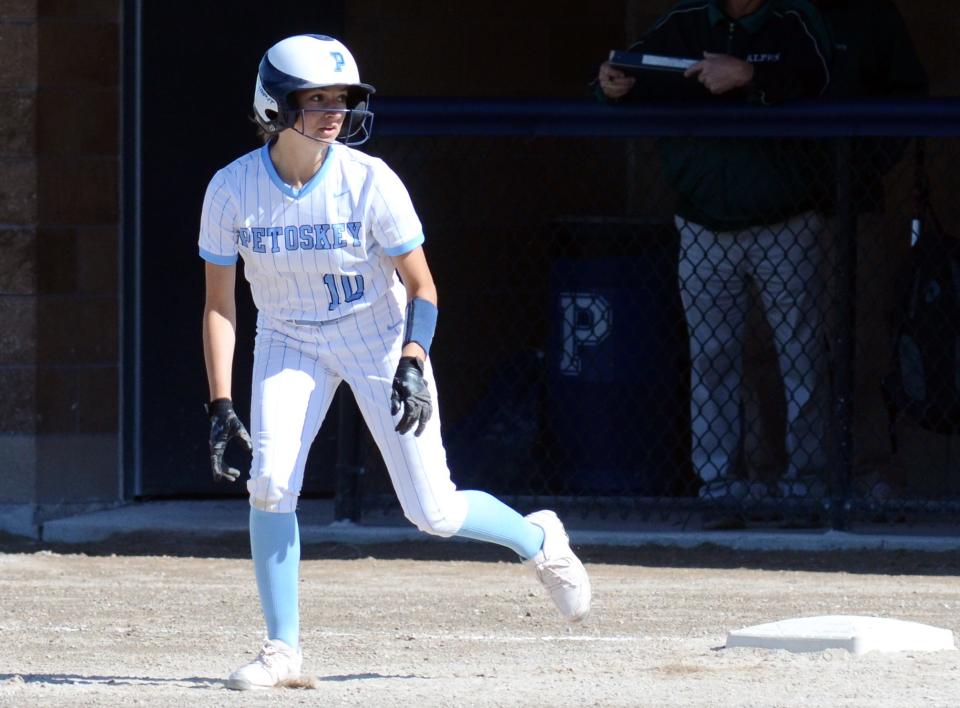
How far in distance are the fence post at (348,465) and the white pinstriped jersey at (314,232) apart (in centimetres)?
238

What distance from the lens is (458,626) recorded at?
5848 millimetres

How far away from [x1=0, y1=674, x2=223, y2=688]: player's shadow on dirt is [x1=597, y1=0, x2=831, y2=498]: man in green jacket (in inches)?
112

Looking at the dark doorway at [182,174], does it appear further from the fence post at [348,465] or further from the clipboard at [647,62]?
the clipboard at [647,62]

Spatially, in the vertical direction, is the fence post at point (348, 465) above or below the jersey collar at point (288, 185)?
below

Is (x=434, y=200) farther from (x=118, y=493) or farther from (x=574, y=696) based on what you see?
(x=574, y=696)

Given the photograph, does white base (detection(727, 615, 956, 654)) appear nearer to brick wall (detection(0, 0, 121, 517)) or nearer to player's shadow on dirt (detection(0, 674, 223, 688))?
player's shadow on dirt (detection(0, 674, 223, 688))

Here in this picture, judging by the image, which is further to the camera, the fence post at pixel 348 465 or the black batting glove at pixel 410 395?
the fence post at pixel 348 465

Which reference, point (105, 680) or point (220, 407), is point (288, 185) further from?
point (105, 680)

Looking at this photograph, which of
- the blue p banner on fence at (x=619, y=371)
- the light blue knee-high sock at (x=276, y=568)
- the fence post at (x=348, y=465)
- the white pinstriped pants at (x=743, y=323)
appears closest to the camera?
the light blue knee-high sock at (x=276, y=568)

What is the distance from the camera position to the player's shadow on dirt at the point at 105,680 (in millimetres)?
4832

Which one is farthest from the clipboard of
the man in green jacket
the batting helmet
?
the batting helmet

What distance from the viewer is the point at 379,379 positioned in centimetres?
482

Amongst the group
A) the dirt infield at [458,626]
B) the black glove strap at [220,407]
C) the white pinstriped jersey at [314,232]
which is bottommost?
the dirt infield at [458,626]

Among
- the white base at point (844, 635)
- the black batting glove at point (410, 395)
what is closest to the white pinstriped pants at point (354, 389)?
the black batting glove at point (410, 395)
